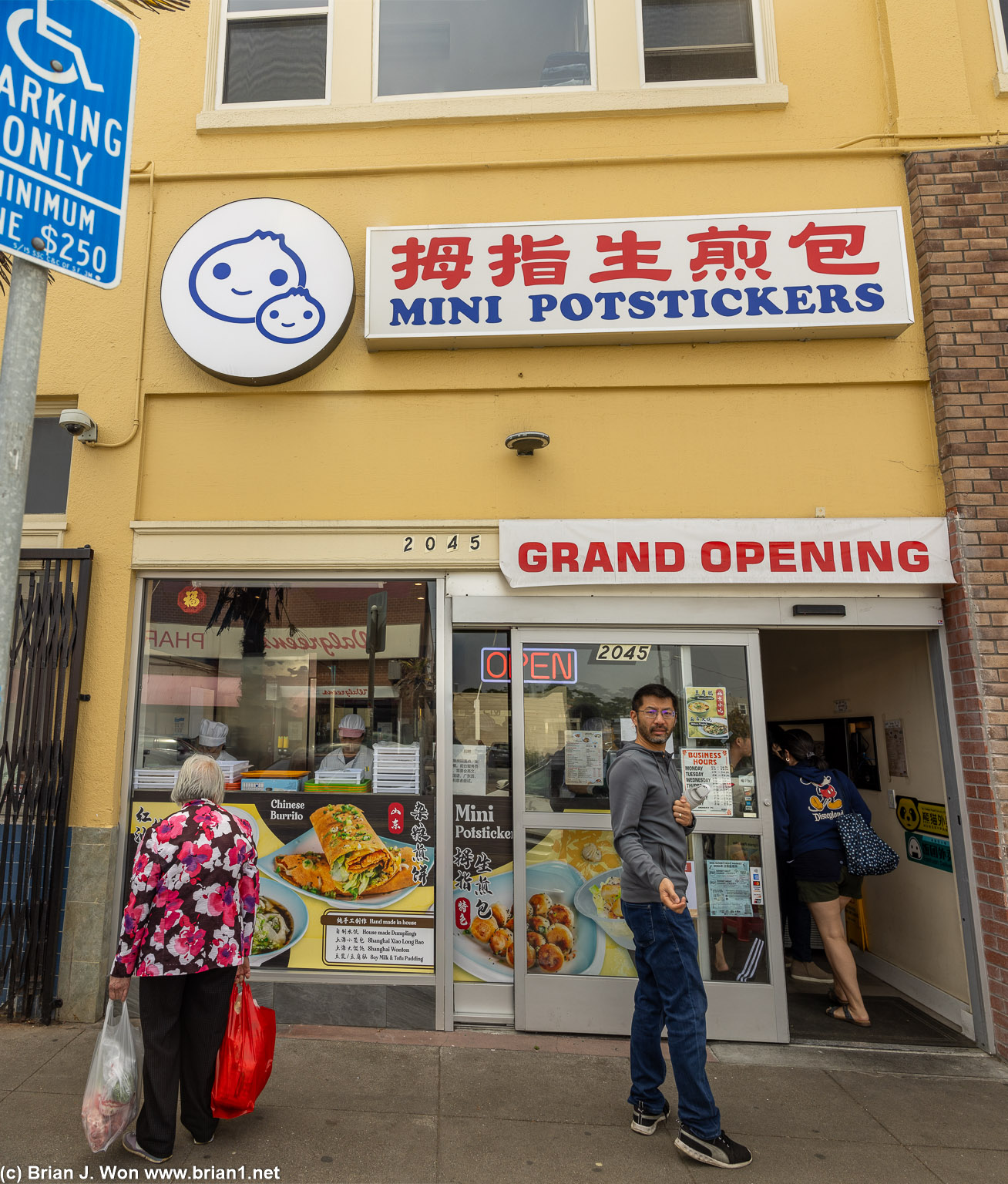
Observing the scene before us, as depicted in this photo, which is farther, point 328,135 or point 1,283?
point 328,135

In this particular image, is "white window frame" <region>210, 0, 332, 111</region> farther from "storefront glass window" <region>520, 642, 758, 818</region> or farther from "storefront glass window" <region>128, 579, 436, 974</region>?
"storefront glass window" <region>520, 642, 758, 818</region>

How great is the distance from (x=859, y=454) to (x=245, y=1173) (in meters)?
5.23

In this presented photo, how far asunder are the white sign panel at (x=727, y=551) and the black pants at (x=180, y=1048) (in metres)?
2.81

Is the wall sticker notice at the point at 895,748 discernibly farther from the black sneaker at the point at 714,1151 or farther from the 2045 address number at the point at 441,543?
the 2045 address number at the point at 441,543

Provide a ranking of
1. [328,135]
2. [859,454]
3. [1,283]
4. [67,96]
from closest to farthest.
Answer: [67,96] < [1,283] < [859,454] < [328,135]

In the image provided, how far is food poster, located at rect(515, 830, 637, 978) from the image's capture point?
15.5ft

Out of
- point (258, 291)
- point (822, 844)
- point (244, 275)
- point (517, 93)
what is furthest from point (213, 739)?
point (517, 93)

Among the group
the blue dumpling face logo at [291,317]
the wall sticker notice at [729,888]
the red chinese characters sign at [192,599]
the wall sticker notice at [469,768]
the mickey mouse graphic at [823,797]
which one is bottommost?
the wall sticker notice at [729,888]

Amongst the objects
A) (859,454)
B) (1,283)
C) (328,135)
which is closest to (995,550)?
(859,454)

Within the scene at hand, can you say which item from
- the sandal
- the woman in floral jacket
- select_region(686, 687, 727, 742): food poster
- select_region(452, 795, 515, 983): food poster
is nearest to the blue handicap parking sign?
the woman in floral jacket

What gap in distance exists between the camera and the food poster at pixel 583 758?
A: 4.89m

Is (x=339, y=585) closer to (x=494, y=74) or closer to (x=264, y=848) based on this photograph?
(x=264, y=848)

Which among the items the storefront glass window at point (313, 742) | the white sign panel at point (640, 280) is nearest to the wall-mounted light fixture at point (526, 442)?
the white sign panel at point (640, 280)

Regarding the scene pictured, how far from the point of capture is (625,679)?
4996mm
